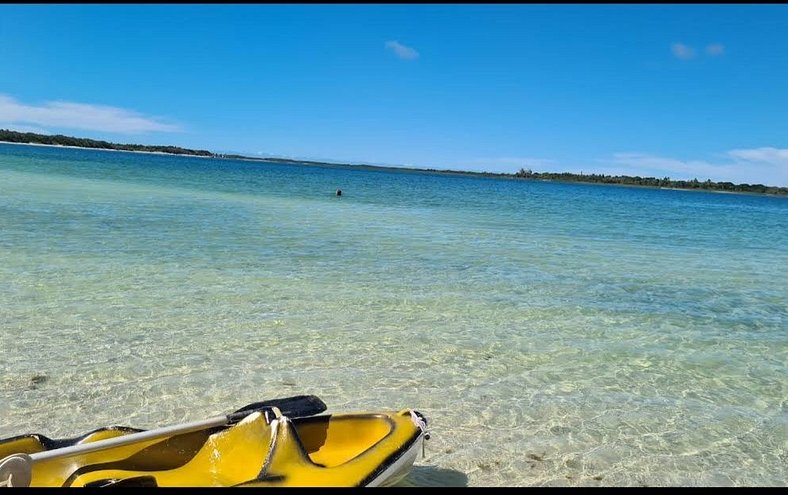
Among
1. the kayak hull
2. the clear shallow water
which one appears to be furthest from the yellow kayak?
the clear shallow water

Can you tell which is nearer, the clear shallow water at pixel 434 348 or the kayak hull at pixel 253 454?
the kayak hull at pixel 253 454

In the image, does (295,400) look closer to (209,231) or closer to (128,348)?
(128,348)

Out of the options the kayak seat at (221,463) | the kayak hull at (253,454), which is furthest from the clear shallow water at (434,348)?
the kayak seat at (221,463)

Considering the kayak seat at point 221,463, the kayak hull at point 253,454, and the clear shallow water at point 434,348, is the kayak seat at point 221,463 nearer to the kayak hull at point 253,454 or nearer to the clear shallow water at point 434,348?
the kayak hull at point 253,454

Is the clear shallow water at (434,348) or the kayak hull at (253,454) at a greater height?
the kayak hull at (253,454)

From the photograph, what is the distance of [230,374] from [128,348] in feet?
4.79


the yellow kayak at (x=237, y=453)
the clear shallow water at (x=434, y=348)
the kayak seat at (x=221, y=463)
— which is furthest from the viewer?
the clear shallow water at (x=434, y=348)

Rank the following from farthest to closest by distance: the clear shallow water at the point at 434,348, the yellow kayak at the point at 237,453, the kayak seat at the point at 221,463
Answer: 1. the clear shallow water at the point at 434,348
2. the kayak seat at the point at 221,463
3. the yellow kayak at the point at 237,453

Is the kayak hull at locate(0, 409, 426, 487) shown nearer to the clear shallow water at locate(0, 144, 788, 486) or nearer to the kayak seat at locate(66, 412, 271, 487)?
the kayak seat at locate(66, 412, 271, 487)

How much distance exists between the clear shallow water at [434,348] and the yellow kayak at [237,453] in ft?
2.40

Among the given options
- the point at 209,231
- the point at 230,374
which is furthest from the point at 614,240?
the point at 230,374

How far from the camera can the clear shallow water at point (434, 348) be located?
5199 millimetres

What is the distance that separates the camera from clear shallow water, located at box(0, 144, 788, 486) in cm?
520

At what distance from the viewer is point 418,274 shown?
12367 millimetres
